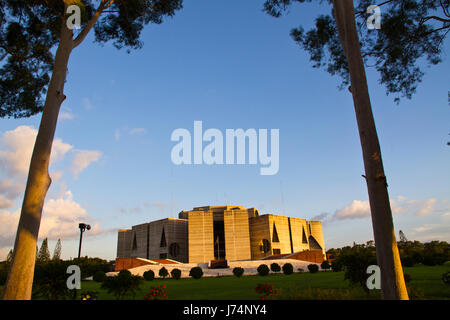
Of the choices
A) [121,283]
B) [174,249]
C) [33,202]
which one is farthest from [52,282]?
[174,249]

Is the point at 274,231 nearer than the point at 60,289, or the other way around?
the point at 60,289

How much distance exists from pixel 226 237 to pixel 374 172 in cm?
4421

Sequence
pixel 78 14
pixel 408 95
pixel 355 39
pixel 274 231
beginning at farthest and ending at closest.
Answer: pixel 274 231
pixel 408 95
pixel 78 14
pixel 355 39

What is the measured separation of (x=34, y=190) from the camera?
557 centimetres

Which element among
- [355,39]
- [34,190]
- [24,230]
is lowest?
[24,230]

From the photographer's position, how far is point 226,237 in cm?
4738

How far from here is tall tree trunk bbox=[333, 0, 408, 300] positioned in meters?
4.50

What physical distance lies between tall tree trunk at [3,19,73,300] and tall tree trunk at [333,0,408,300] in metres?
5.95

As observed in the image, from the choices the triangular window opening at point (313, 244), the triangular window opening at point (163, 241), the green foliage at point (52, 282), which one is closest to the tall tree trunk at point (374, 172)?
the green foliage at point (52, 282)

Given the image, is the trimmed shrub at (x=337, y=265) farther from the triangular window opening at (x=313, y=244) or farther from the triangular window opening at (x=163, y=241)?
the triangular window opening at (x=313, y=244)

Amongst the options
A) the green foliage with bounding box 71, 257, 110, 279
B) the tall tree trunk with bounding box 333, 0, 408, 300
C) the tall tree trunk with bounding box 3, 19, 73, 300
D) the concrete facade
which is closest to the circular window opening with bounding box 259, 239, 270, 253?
the concrete facade
